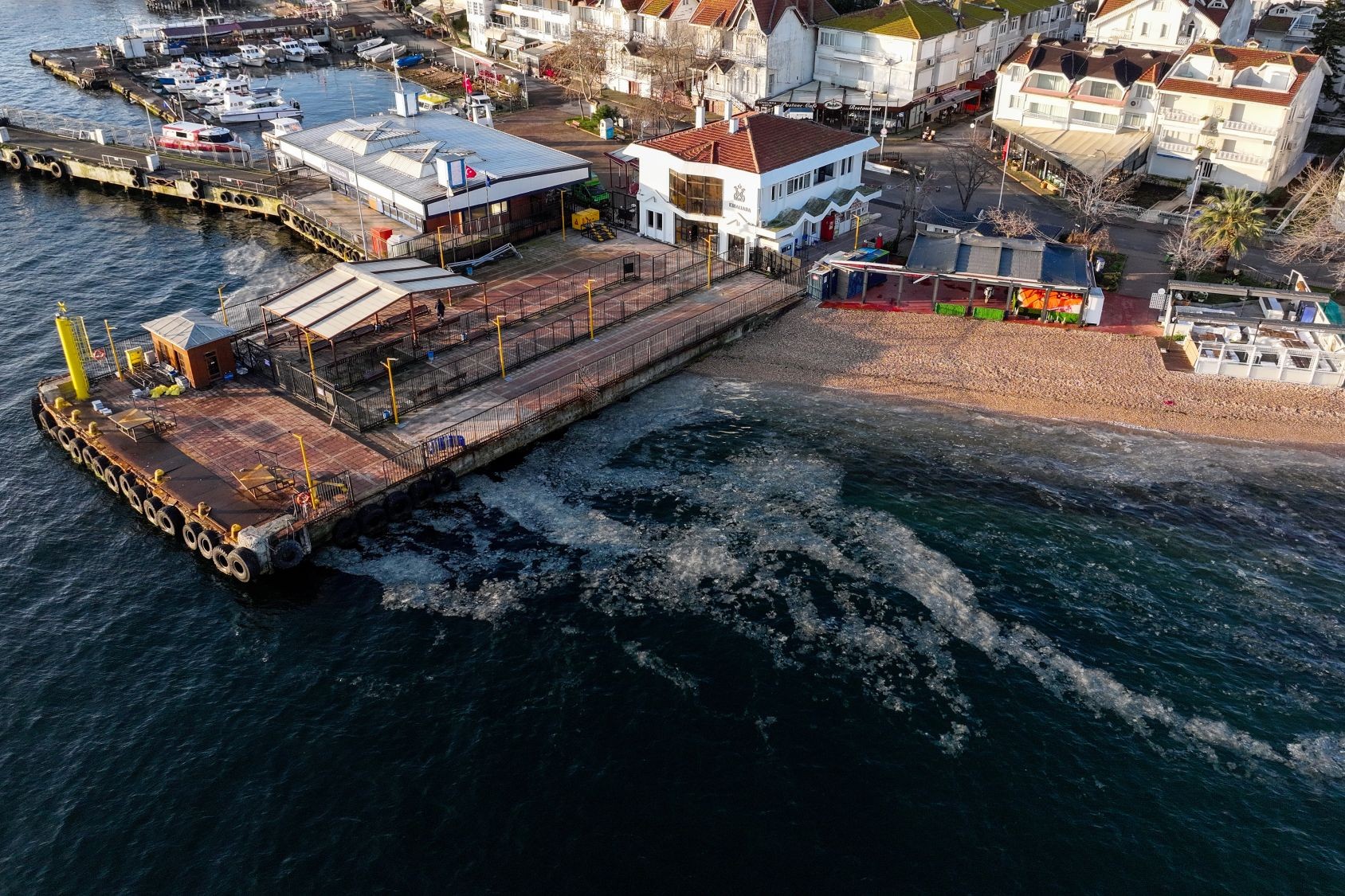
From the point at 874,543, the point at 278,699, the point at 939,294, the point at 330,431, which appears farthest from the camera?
the point at 939,294

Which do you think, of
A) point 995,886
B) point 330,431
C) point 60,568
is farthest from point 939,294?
point 60,568

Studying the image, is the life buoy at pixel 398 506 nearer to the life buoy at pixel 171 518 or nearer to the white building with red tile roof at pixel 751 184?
the life buoy at pixel 171 518

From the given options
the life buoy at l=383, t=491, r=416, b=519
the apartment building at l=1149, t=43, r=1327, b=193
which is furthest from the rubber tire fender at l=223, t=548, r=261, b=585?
the apartment building at l=1149, t=43, r=1327, b=193

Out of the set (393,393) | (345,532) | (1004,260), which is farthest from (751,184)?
(345,532)

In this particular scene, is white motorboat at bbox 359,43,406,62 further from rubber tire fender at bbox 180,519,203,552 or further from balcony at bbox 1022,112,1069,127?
rubber tire fender at bbox 180,519,203,552

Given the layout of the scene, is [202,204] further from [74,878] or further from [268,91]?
[74,878]

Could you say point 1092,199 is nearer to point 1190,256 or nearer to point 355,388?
point 1190,256
